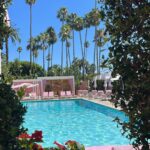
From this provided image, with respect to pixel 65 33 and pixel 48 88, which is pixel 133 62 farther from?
pixel 65 33

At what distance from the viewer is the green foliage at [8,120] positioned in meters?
4.34

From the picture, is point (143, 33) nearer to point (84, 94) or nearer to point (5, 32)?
point (5, 32)

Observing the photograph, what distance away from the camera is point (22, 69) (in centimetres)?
6619

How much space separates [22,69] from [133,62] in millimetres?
63654

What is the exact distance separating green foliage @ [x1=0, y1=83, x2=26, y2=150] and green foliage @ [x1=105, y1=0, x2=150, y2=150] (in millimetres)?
1516

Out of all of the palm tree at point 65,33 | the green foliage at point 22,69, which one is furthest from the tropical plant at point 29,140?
the palm tree at point 65,33

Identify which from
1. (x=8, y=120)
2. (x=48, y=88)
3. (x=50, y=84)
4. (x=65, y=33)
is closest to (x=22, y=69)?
(x=65, y=33)

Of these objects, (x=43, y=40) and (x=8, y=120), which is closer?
(x=8, y=120)

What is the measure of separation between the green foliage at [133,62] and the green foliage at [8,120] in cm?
152

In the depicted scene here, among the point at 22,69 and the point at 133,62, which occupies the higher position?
the point at 22,69

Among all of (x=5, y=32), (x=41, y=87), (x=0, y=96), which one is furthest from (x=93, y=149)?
(x=41, y=87)

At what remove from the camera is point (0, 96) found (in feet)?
14.9

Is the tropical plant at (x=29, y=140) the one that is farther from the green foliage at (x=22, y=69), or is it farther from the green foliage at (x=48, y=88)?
the green foliage at (x=22, y=69)

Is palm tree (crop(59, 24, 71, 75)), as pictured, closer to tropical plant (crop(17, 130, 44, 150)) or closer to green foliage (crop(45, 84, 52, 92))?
green foliage (crop(45, 84, 52, 92))
